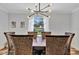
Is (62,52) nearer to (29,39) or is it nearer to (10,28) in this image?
(29,39)

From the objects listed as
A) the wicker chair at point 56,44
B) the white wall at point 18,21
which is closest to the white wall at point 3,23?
the white wall at point 18,21

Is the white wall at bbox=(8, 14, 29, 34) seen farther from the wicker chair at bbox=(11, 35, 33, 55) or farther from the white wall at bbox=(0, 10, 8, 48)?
the wicker chair at bbox=(11, 35, 33, 55)

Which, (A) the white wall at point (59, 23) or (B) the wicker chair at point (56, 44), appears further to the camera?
(A) the white wall at point (59, 23)

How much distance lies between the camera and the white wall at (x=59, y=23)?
3105 mm

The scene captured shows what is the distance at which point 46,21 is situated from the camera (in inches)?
125

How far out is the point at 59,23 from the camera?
10.9ft

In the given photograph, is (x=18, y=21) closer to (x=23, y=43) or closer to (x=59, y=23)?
(x=23, y=43)

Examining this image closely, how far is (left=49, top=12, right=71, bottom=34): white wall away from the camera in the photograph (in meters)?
3.11

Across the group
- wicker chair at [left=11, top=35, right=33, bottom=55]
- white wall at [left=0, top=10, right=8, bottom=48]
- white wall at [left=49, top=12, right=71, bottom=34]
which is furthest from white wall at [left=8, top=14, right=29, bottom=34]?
white wall at [left=49, top=12, right=71, bottom=34]

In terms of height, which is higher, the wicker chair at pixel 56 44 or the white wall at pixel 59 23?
the white wall at pixel 59 23

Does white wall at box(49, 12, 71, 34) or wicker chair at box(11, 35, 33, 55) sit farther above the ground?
white wall at box(49, 12, 71, 34)

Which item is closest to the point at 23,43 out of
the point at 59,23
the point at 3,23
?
the point at 3,23

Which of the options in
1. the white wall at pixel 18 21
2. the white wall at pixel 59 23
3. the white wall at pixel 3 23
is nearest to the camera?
the white wall at pixel 3 23

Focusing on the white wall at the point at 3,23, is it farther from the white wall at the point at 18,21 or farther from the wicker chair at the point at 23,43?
the wicker chair at the point at 23,43
